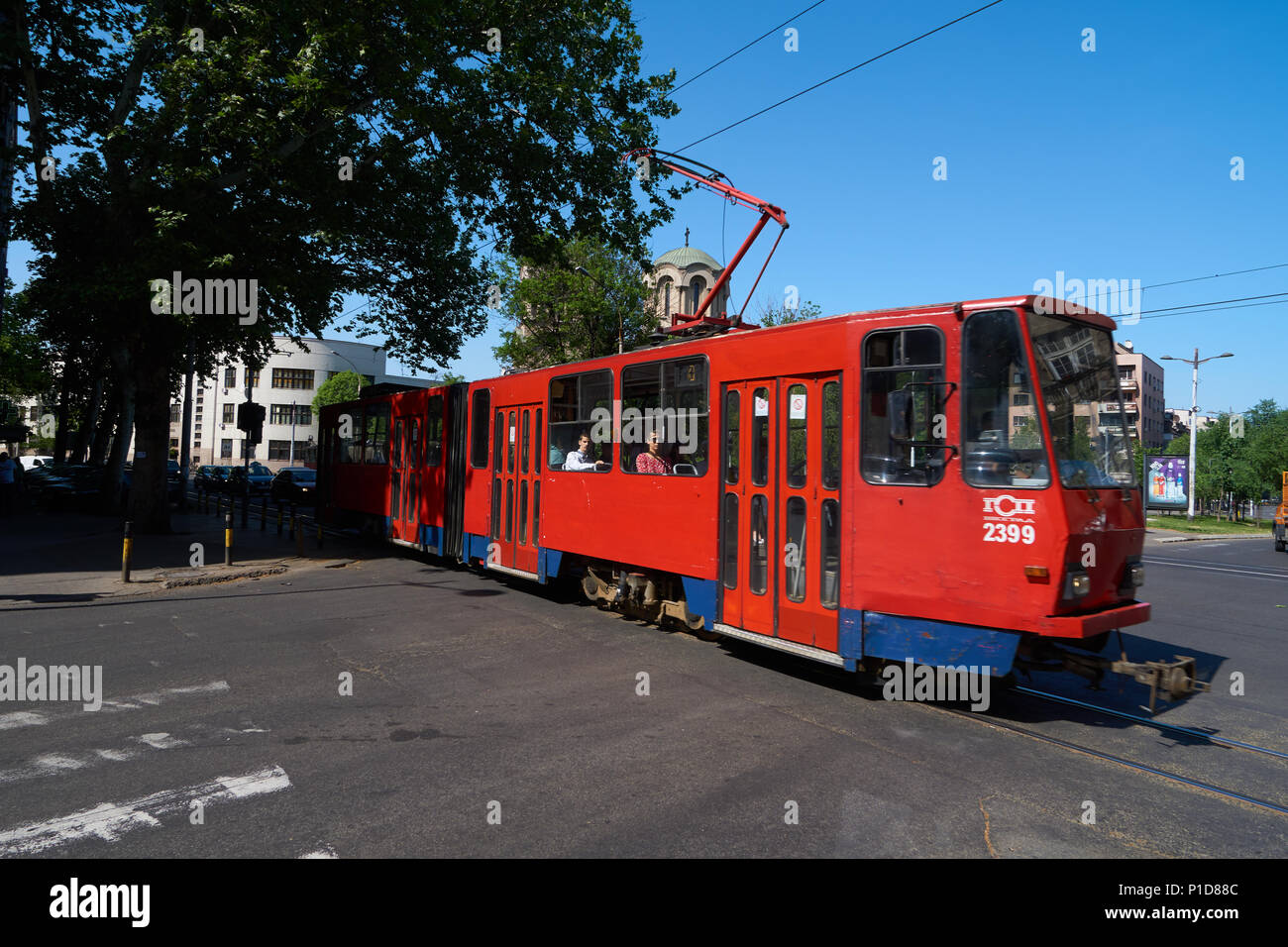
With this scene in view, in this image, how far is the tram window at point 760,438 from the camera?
7359 millimetres

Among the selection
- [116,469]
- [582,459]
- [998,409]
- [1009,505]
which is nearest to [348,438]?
[582,459]

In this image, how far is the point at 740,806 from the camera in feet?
14.4

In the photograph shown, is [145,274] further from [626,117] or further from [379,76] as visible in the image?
[626,117]

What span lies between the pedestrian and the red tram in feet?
73.4

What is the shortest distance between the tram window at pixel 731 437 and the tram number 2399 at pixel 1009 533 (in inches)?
102

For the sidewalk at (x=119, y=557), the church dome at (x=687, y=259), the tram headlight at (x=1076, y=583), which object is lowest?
the sidewalk at (x=119, y=557)

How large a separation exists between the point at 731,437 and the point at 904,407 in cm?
204

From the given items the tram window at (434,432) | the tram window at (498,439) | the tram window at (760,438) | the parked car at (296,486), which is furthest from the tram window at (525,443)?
the parked car at (296,486)

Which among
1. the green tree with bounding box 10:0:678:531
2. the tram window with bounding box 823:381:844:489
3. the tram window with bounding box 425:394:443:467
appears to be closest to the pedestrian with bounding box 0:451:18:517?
the green tree with bounding box 10:0:678:531

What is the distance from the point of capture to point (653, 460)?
28.9 ft

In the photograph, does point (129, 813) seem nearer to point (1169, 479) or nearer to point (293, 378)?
point (1169, 479)

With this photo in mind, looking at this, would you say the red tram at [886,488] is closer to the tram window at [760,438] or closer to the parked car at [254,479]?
the tram window at [760,438]
